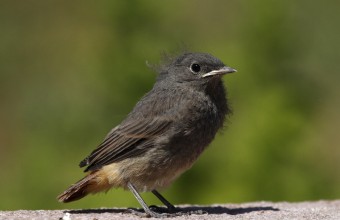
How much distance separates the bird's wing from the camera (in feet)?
25.6

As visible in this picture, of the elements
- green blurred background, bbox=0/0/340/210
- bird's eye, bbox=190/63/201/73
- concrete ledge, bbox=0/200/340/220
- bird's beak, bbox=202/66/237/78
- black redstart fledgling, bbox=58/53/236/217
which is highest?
green blurred background, bbox=0/0/340/210

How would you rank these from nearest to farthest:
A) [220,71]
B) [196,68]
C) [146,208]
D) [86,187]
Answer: [146,208]
[86,187]
[220,71]
[196,68]

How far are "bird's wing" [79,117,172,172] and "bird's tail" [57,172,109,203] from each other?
0.32 feet

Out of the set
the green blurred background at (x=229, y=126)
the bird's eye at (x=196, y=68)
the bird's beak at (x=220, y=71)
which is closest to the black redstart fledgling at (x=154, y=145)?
the bird's beak at (x=220, y=71)

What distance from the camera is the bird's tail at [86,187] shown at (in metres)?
7.80

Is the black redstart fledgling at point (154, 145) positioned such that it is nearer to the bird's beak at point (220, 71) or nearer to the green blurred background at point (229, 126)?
the bird's beak at point (220, 71)

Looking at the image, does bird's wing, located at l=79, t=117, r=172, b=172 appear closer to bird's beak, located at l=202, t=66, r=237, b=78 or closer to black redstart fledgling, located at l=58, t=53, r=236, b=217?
black redstart fledgling, located at l=58, t=53, r=236, b=217

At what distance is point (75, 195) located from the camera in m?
7.88

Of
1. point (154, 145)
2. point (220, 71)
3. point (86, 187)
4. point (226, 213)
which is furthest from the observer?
point (220, 71)

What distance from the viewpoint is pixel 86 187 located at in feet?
25.7

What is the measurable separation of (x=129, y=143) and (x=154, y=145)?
0.83 ft

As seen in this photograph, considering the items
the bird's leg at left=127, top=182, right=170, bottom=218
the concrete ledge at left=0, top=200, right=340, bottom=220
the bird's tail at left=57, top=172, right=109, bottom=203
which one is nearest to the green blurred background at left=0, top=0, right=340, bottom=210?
the concrete ledge at left=0, top=200, right=340, bottom=220

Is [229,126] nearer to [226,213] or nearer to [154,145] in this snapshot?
[226,213]

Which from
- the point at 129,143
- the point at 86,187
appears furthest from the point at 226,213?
the point at 86,187
